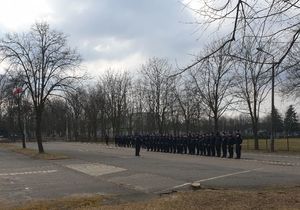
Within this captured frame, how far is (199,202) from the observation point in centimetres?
1237

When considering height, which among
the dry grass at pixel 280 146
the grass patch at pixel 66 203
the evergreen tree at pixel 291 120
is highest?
the evergreen tree at pixel 291 120

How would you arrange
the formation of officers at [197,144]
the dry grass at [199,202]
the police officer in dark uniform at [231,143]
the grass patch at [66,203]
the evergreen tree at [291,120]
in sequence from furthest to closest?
the evergreen tree at [291,120] → the formation of officers at [197,144] → the police officer in dark uniform at [231,143] → the grass patch at [66,203] → the dry grass at [199,202]

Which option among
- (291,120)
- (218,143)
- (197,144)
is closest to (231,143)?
(218,143)

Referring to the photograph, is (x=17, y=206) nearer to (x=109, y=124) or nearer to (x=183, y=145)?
(x=183, y=145)

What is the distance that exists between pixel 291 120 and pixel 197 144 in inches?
2686

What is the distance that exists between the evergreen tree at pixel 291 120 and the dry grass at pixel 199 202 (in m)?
82.8

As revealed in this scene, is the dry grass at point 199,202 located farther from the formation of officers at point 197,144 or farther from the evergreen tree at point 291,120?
the evergreen tree at point 291,120

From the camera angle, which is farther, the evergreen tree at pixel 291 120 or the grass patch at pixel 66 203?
the evergreen tree at pixel 291 120

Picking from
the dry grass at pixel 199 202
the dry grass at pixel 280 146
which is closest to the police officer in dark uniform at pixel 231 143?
the dry grass at pixel 280 146

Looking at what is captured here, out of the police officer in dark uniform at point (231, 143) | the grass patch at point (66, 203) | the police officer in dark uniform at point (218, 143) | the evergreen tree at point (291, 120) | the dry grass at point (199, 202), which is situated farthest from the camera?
the evergreen tree at point (291, 120)

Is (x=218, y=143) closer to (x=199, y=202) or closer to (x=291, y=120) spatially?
(x=199, y=202)

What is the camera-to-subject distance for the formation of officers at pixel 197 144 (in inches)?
1339

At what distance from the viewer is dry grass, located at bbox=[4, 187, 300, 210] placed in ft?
37.9

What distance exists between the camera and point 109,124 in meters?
100
